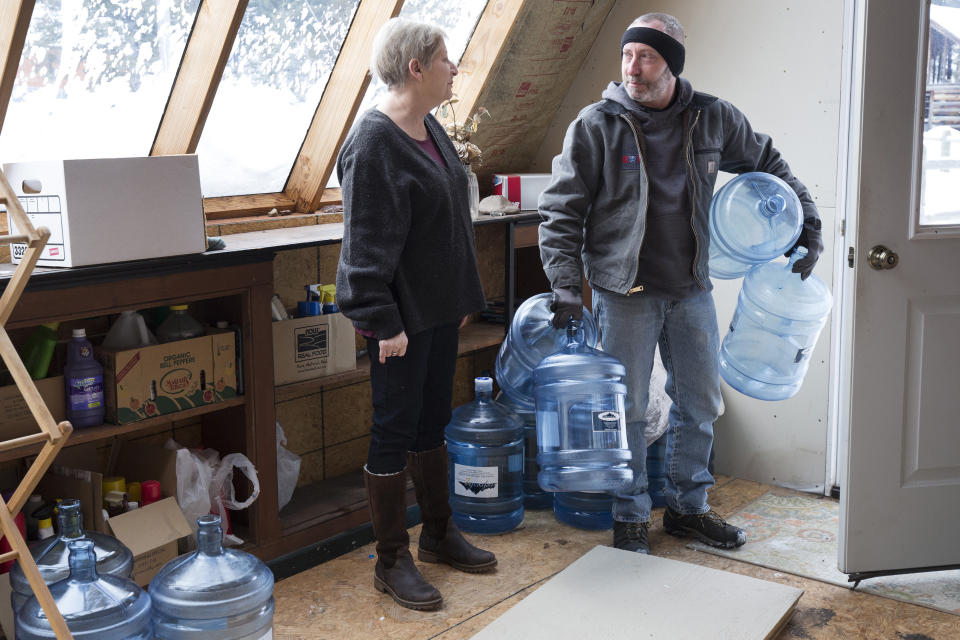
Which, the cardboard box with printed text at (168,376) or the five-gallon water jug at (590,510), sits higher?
the cardboard box with printed text at (168,376)

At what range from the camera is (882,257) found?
2.67 metres

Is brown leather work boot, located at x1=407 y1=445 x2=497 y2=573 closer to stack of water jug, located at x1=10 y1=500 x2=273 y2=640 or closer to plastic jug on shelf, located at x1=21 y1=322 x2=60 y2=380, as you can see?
stack of water jug, located at x1=10 y1=500 x2=273 y2=640

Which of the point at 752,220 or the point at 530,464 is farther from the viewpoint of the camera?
the point at 530,464

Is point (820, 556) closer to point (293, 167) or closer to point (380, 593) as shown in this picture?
point (380, 593)

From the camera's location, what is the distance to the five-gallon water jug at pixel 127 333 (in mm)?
2680

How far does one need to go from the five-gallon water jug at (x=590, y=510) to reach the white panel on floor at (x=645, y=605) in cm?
47

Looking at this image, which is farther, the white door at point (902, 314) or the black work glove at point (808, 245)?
the black work glove at point (808, 245)

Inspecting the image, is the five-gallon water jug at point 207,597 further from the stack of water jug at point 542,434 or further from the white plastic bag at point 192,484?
the stack of water jug at point 542,434

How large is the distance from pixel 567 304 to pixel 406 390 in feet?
1.91

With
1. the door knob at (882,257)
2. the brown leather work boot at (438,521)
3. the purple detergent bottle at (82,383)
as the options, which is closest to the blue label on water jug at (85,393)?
the purple detergent bottle at (82,383)

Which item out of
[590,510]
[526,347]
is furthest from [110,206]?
[590,510]

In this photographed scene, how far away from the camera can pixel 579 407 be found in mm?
3057

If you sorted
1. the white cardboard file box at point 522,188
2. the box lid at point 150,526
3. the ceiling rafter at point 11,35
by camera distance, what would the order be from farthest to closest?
1. the white cardboard file box at point 522,188
2. the box lid at point 150,526
3. the ceiling rafter at point 11,35

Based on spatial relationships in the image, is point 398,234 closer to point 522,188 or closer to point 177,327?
point 177,327
